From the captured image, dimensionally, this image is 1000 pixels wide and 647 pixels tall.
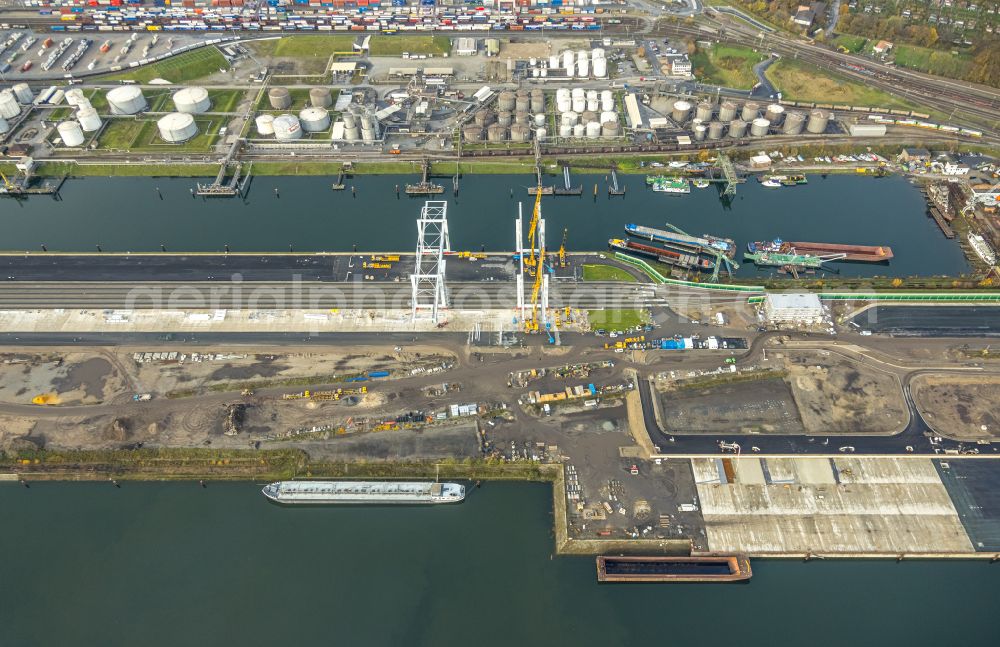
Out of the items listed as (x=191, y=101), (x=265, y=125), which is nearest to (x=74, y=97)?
(x=191, y=101)

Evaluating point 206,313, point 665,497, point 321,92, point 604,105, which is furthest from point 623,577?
point 321,92

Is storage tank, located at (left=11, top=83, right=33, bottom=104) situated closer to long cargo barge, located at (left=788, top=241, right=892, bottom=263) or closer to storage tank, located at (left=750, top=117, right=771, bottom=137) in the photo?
storage tank, located at (left=750, top=117, right=771, bottom=137)

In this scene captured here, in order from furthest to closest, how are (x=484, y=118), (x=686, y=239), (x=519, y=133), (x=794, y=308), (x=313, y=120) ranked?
1. (x=484, y=118)
2. (x=313, y=120)
3. (x=519, y=133)
4. (x=686, y=239)
5. (x=794, y=308)

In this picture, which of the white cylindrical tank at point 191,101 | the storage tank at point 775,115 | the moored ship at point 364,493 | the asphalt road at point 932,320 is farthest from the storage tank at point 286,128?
the asphalt road at point 932,320

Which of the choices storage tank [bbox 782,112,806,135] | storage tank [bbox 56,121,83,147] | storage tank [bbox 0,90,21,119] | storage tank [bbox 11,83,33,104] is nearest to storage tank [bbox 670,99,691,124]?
storage tank [bbox 782,112,806,135]

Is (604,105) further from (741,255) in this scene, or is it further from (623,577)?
(623,577)

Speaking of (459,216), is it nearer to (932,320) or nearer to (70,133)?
(932,320)
